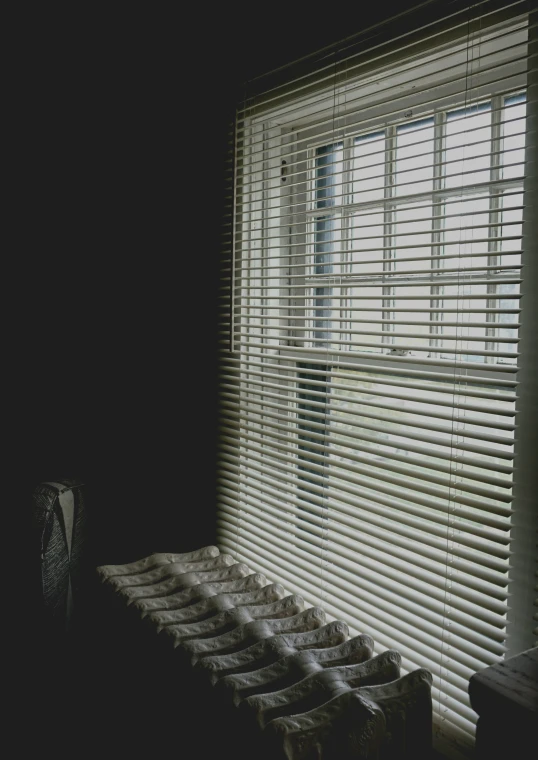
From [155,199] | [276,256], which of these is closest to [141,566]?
[276,256]

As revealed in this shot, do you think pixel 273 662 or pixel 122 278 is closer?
pixel 273 662

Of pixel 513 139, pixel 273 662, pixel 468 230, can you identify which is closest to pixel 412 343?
pixel 468 230

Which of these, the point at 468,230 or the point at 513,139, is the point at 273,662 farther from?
the point at 513,139

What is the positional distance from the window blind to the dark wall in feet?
0.96

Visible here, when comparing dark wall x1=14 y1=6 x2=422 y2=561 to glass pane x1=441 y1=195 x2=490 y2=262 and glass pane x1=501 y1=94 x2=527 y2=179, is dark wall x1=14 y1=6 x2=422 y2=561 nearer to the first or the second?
glass pane x1=441 y1=195 x2=490 y2=262

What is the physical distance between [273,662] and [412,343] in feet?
2.91

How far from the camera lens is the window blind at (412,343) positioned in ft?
4.10

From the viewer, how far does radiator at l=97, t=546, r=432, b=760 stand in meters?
1.13

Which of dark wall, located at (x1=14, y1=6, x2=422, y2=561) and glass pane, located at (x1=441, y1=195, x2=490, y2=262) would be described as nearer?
glass pane, located at (x1=441, y1=195, x2=490, y2=262)

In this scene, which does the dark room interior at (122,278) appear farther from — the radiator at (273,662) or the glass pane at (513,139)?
the glass pane at (513,139)

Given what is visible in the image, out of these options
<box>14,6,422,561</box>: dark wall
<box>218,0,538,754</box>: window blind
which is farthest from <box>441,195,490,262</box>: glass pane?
<box>14,6,422,561</box>: dark wall

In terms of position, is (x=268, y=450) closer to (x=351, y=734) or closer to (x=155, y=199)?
(x=351, y=734)

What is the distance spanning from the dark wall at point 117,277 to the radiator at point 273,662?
60 cm

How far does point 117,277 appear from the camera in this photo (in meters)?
2.51
